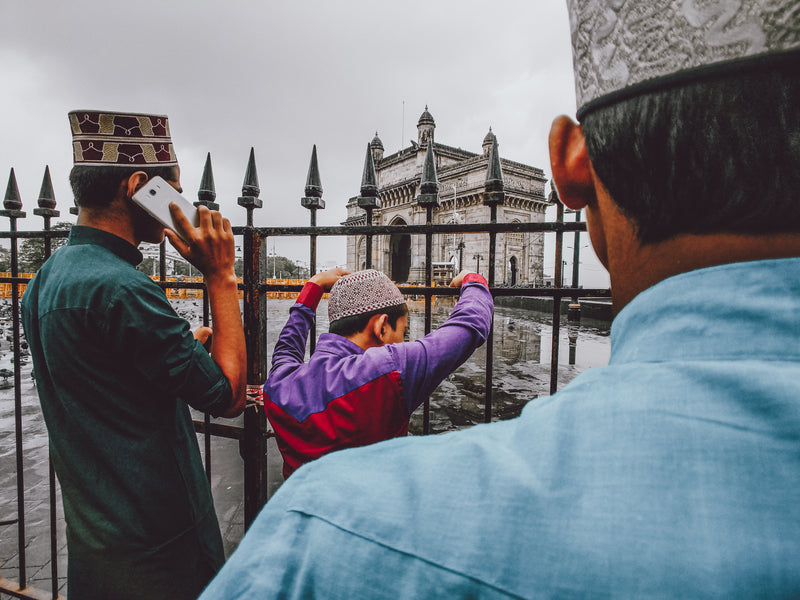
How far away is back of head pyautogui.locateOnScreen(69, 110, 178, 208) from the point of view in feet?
4.75

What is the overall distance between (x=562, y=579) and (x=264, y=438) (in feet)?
6.50

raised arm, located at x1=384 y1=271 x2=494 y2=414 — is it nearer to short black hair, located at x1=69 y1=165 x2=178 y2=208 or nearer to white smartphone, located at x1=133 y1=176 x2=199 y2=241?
white smartphone, located at x1=133 y1=176 x2=199 y2=241

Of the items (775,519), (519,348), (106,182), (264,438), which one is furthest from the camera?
(519,348)

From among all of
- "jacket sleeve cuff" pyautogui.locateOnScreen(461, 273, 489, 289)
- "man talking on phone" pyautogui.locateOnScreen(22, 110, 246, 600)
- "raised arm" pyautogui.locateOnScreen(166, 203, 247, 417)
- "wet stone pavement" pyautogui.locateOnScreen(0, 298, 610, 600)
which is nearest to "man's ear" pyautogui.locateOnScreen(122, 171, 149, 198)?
"man talking on phone" pyautogui.locateOnScreen(22, 110, 246, 600)

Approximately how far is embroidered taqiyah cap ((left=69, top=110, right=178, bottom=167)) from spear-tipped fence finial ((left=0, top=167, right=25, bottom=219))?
1540 mm

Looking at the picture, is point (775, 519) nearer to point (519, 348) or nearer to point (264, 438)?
point (264, 438)

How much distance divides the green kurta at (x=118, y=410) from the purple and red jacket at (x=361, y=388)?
250mm

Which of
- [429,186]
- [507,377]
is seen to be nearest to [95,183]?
[429,186]

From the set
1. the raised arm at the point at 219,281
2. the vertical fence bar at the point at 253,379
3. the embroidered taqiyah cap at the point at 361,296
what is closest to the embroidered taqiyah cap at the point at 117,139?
the raised arm at the point at 219,281

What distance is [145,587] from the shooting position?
132cm

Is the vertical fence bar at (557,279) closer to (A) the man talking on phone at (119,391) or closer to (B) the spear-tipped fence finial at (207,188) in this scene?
(A) the man talking on phone at (119,391)

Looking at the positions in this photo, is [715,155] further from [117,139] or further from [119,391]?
[117,139]

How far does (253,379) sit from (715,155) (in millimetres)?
2070

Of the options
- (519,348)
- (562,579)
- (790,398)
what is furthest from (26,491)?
(519,348)
